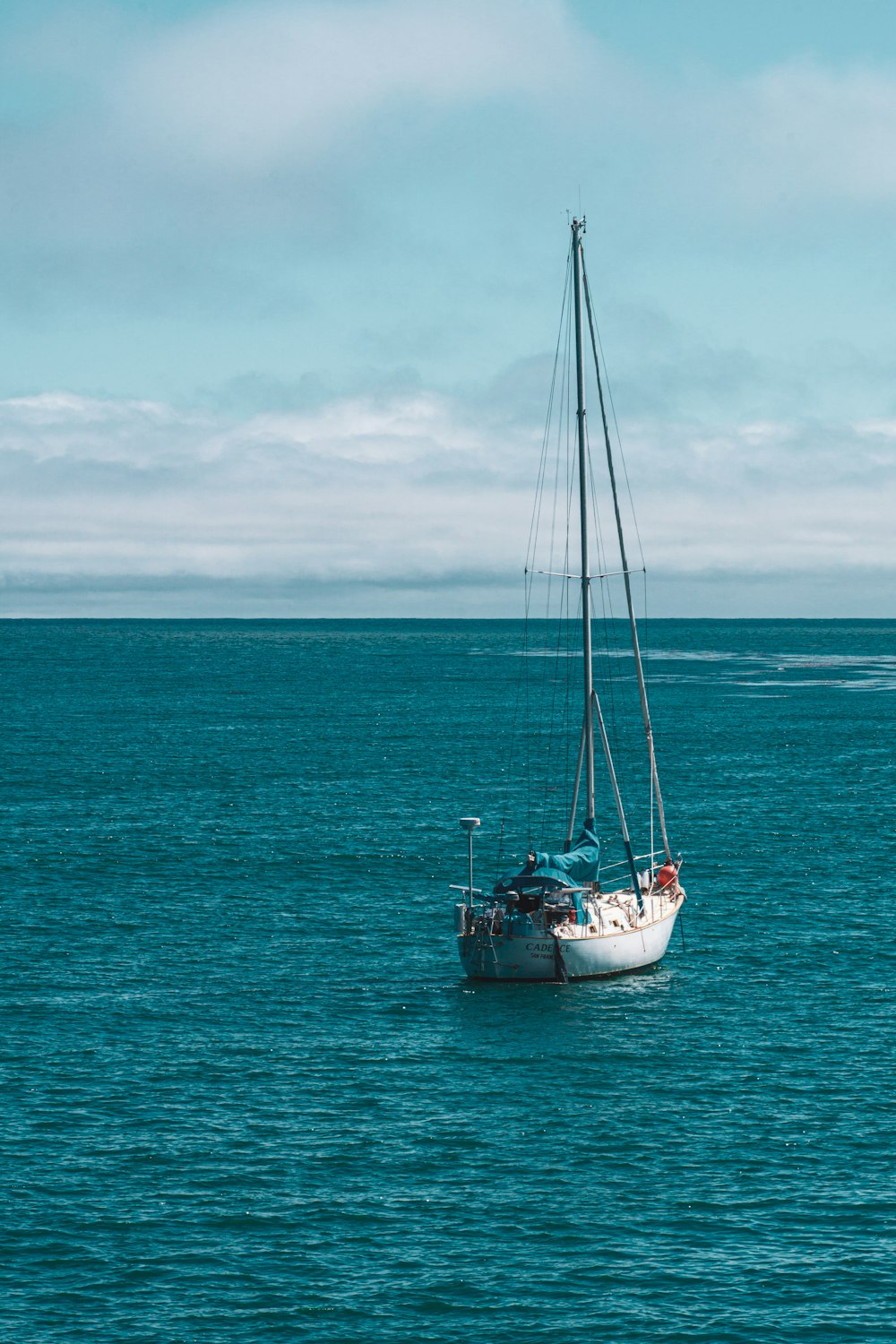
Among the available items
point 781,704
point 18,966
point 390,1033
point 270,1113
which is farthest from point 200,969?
point 781,704

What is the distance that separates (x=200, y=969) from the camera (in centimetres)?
6225

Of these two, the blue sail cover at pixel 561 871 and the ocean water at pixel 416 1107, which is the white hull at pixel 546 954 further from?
the blue sail cover at pixel 561 871

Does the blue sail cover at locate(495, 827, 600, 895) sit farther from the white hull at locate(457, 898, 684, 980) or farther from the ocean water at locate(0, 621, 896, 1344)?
the ocean water at locate(0, 621, 896, 1344)

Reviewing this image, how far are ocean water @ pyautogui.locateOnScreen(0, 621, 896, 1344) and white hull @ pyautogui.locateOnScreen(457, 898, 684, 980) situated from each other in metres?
0.81

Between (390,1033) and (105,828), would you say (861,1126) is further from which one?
(105,828)

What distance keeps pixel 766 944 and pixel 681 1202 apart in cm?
2796

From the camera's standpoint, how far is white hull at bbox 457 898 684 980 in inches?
2291

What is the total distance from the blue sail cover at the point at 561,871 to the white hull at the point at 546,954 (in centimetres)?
196

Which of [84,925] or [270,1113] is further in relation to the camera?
[84,925]

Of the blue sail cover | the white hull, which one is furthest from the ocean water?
the blue sail cover

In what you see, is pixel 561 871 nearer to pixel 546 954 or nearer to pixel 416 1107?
pixel 546 954

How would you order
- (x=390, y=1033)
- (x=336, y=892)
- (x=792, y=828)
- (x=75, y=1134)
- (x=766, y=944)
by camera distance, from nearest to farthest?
(x=75, y=1134)
(x=390, y=1033)
(x=766, y=944)
(x=336, y=892)
(x=792, y=828)

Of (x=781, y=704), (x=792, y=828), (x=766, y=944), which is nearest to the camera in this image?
(x=766, y=944)

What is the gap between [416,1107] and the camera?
4678 centimetres
